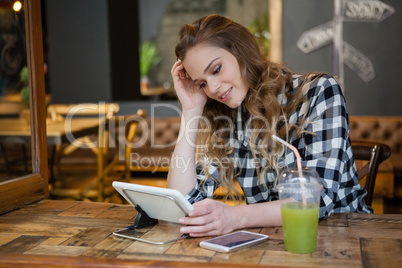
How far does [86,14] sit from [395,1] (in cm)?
371

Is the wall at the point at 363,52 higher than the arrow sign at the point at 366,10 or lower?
lower

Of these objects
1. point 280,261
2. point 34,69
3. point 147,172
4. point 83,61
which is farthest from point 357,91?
point 280,261

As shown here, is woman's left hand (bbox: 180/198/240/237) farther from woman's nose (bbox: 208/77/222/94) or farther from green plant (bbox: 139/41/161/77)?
green plant (bbox: 139/41/161/77)

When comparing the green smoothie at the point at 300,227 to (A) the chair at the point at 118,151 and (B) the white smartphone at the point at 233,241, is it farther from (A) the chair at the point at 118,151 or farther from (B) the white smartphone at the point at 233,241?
(A) the chair at the point at 118,151

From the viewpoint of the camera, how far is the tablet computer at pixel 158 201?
1.36 meters

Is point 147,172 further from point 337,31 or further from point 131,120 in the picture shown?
point 337,31

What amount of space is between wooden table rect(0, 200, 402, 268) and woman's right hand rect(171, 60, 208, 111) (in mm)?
535

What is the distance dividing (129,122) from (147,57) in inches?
227

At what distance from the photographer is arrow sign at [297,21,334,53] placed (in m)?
5.24

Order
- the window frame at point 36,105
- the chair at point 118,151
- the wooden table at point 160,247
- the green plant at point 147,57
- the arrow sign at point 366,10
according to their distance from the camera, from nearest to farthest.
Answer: the wooden table at point 160,247 → the window frame at point 36,105 → the chair at point 118,151 → the arrow sign at point 366,10 → the green plant at point 147,57

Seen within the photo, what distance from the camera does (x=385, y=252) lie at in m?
1.20

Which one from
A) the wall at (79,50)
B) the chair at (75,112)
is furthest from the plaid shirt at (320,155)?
the wall at (79,50)

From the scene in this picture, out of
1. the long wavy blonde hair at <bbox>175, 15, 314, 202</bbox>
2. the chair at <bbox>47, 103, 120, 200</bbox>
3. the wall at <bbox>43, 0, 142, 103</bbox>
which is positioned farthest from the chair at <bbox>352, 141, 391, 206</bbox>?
the wall at <bbox>43, 0, 142, 103</bbox>

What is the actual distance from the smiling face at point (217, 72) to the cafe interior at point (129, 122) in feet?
1.51
